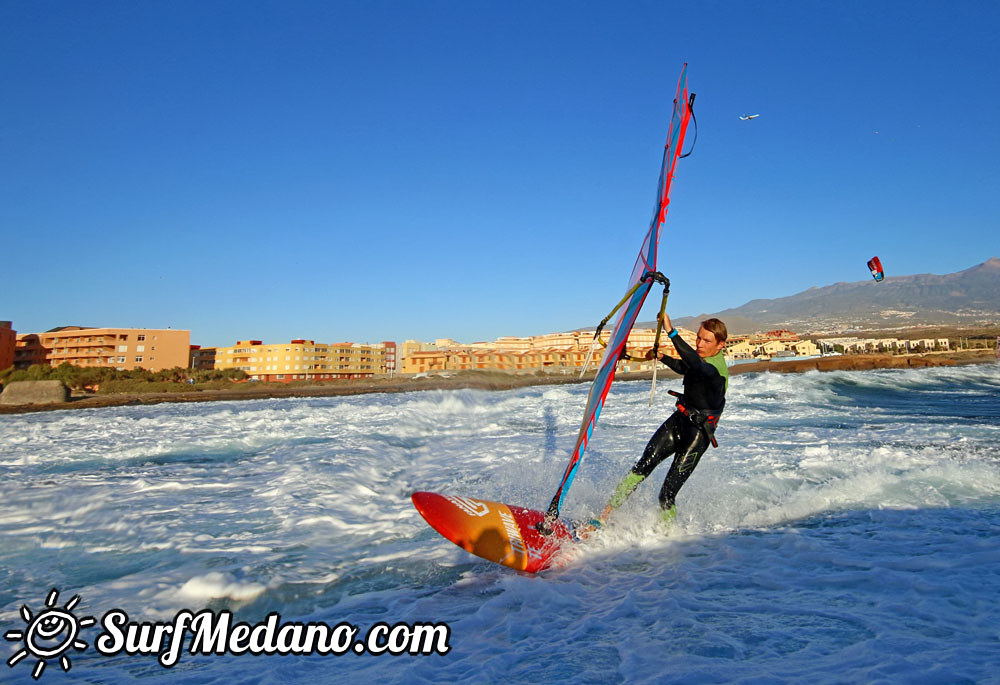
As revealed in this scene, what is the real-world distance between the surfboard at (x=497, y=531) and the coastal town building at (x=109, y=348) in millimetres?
67779

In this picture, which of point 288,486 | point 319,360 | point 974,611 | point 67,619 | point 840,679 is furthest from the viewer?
point 319,360

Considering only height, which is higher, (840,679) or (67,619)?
(840,679)

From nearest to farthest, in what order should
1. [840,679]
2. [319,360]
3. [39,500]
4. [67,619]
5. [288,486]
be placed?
1. [840,679]
2. [67,619]
3. [39,500]
4. [288,486]
5. [319,360]

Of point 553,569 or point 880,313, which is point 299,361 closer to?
point 553,569

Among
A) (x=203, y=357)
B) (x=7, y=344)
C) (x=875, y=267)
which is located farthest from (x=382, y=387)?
(x=203, y=357)

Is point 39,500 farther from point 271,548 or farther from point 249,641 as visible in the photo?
point 249,641

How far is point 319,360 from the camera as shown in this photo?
72000 mm

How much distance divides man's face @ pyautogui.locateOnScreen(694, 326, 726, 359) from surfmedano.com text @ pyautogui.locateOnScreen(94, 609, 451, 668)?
3029 mm

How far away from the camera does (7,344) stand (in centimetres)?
5422

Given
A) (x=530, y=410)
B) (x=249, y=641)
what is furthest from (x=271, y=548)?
(x=530, y=410)

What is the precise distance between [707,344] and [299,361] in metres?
70.9

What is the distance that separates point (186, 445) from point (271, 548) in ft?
24.1

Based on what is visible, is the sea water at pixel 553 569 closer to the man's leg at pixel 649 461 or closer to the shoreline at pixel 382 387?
the man's leg at pixel 649 461

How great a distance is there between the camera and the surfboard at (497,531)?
13.2 feet
